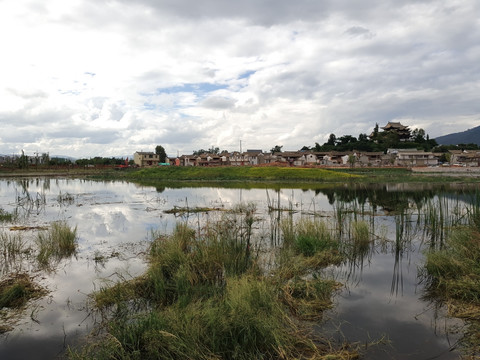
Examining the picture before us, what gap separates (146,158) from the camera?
327 ft

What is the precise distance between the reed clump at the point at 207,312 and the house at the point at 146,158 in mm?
93961

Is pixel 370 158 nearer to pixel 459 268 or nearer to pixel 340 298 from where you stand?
pixel 459 268

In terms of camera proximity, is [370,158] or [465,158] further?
[370,158]

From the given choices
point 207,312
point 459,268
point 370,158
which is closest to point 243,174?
point 370,158

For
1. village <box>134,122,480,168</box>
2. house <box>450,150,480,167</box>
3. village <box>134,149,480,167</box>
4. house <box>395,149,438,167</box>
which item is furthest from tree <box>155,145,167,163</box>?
house <box>450,150,480,167</box>

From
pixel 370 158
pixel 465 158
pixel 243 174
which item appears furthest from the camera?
pixel 370 158

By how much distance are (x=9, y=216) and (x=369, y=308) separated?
17298 mm

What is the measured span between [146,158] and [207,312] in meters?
99.3

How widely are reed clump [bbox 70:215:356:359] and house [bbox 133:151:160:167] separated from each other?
308 feet

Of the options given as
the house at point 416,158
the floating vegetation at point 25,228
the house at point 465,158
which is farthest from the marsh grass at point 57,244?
the house at point 465,158

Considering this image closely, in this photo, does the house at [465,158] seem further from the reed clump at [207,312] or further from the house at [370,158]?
the reed clump at [207,312]

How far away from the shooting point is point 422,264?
919 centimetres

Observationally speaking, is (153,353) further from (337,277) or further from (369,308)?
(337,277)

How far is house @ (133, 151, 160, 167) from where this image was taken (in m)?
98.6
